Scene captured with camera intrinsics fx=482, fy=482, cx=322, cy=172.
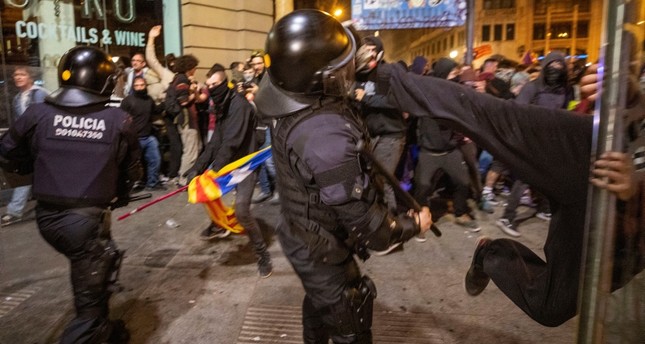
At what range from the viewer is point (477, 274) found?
9.20ft

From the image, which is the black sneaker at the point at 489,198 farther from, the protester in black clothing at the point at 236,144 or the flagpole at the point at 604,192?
the flagpole at the point at 604,192

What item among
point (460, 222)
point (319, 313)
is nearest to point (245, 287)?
point (319, 313)

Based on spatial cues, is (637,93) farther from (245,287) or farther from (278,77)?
(245,287)

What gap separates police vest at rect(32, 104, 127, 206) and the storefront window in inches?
217

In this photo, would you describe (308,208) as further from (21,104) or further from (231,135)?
(21,104)

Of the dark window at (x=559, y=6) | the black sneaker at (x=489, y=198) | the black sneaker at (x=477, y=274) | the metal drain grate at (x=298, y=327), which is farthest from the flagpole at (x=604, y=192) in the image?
the dark window at (x=559, y=6)

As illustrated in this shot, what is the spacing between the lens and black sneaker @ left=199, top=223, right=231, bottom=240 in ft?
18.6

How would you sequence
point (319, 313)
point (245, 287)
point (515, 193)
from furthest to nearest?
point (515, 193), point (245, 287), point (319, 313)

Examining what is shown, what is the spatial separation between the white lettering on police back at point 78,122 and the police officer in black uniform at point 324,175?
1075 millimetres

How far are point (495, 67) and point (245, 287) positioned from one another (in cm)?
669

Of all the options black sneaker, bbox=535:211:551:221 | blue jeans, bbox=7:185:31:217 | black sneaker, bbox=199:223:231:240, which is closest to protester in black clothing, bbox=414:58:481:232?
black sneaker, bbox=535:211:551:221

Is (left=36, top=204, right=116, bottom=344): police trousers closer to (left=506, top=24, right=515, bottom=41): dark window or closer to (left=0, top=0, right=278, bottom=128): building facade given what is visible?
(left=0, top=0, right=278, bottom=128): building facade

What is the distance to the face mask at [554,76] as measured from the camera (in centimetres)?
605

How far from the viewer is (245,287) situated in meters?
4.35
